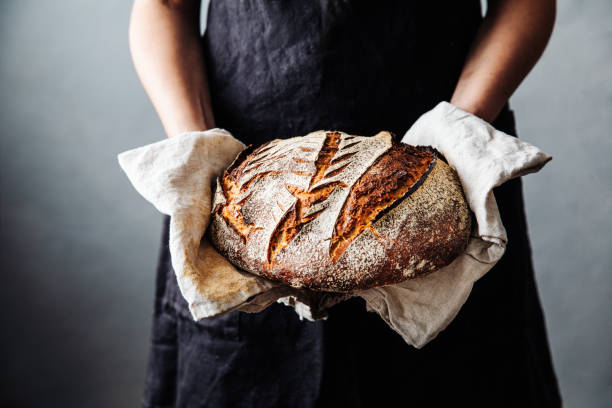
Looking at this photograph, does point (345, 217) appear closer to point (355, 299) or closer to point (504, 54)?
point (355, 299)

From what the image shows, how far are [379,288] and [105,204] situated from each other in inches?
57.2

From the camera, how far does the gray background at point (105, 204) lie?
1649mm

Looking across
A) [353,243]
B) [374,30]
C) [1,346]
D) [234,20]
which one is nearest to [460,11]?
[374,30]

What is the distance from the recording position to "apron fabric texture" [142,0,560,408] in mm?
890

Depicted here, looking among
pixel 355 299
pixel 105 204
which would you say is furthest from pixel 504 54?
pixel 105 204

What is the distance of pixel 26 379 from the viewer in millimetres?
1767

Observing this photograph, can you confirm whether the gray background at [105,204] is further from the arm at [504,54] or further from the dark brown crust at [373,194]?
the dark brown crust at [373,194]

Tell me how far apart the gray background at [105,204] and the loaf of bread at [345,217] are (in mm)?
1308

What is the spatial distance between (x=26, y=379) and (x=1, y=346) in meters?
0.17

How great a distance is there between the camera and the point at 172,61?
3.02ft

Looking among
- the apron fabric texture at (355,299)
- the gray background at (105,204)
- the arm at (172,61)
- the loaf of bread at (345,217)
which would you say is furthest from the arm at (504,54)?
the gray background at (105,204)

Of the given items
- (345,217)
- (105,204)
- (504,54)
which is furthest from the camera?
(105,204)

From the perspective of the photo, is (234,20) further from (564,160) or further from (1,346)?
(1,346)

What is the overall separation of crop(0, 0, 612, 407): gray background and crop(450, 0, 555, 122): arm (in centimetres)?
96
